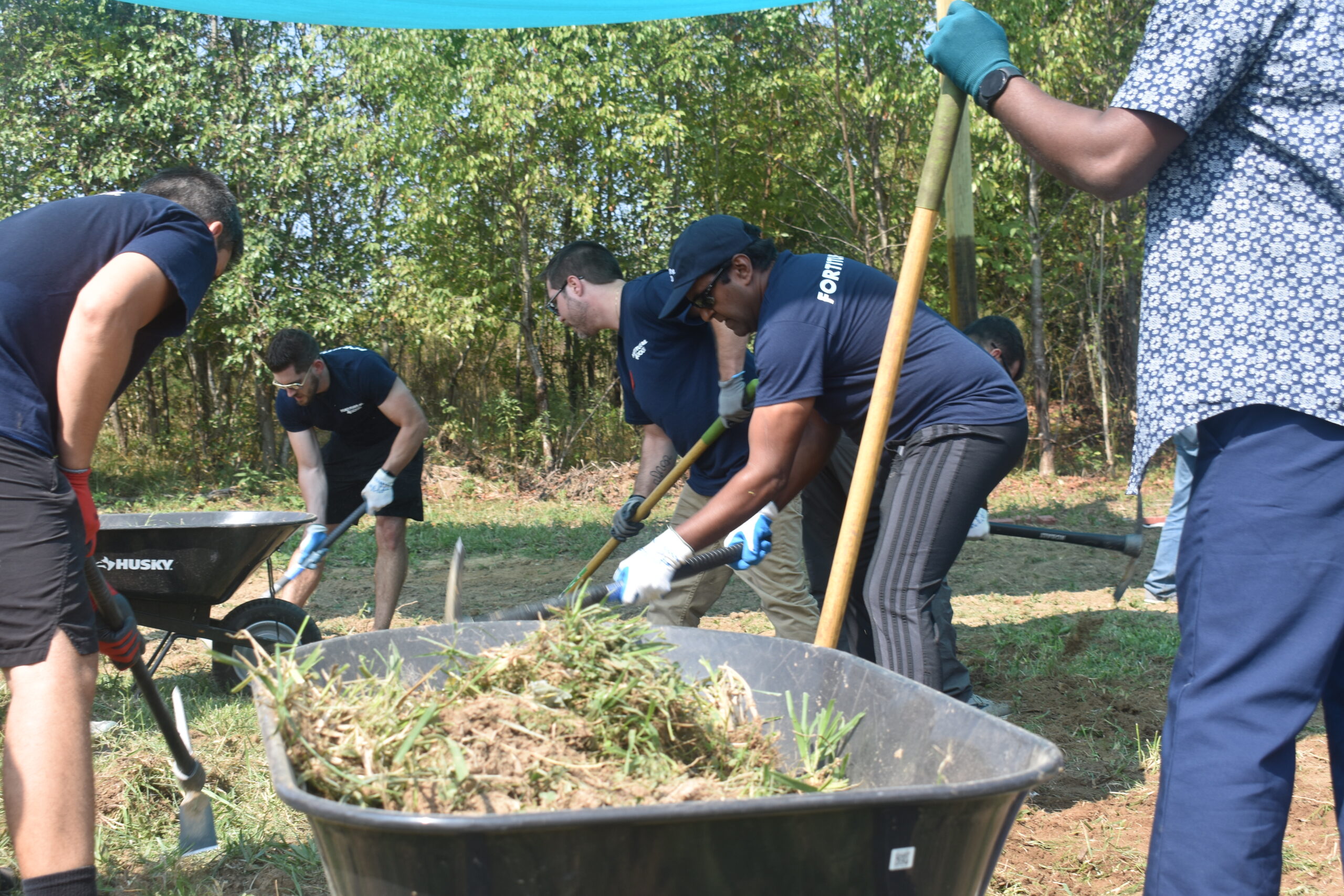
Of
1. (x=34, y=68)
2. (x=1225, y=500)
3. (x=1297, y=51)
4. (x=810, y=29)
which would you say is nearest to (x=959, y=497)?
(x=1225, y=500)

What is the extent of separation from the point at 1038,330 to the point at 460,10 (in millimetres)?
7564

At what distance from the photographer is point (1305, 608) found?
1392 millimetres

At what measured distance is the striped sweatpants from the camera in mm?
2357

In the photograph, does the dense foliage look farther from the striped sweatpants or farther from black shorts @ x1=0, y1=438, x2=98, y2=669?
black shorts @ x1=0, y1=438, x2=98, y2=669

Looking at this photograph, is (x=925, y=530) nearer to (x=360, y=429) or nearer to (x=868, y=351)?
(x=868, y=351)

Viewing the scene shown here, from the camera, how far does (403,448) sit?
4.58 m

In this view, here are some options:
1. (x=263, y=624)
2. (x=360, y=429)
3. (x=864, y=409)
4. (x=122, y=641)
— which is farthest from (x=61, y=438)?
(x=360, y=429)

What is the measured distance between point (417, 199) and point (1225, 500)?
1005 cm

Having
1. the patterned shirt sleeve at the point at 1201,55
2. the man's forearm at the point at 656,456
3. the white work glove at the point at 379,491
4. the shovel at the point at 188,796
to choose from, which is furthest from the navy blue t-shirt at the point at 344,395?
the patterned shirt sleeve at the point at 1201,55

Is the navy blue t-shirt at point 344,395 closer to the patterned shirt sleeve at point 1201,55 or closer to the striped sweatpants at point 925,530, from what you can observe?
the striped sweatpants at point 925,530

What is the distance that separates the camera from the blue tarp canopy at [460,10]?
4.24m

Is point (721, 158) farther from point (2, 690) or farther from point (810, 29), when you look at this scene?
point (2, 690)

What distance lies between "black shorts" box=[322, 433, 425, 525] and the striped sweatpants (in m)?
2.94

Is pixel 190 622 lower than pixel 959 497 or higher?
lower
